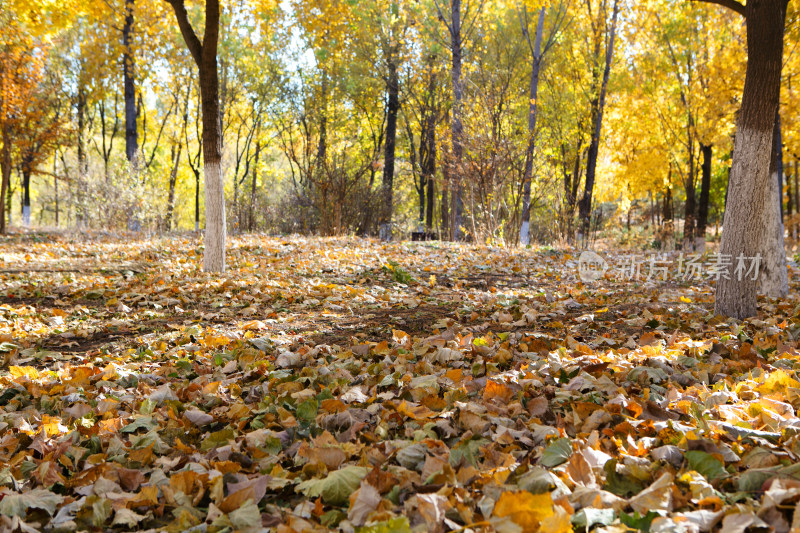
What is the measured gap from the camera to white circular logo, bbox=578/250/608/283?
7531 millimetres

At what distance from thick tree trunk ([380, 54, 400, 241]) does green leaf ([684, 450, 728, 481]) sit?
1234 cm

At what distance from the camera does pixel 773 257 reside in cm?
532

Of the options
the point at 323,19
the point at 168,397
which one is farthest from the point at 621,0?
the point at 168,397

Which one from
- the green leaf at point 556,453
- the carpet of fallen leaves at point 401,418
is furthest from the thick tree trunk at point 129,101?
the green leaf at point 556,453

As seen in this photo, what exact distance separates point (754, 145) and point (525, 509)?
402cm

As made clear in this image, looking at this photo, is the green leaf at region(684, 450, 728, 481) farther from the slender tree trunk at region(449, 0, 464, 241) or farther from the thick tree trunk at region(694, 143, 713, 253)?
the thick tree trunk at region(694, 143, 713, 253)

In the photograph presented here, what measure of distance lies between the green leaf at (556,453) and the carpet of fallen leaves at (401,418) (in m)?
0.01

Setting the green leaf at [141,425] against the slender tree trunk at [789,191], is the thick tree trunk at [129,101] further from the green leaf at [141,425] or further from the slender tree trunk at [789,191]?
Result: the slender tree trunk at [789,191]

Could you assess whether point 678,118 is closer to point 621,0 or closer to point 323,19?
point 621,0

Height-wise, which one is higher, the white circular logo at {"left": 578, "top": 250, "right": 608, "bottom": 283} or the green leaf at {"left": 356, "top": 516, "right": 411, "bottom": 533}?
the white circular logo at {"left": 578, "top": 250, "right": 608, "bottom": 283}

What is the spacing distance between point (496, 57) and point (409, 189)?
12.1 meters

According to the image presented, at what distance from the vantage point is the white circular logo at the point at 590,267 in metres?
7.53

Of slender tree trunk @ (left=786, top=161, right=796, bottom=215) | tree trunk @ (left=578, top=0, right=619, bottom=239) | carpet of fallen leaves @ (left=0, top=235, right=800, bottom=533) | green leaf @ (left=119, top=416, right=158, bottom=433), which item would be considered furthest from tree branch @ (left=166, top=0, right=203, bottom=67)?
slender tree trunk @ (left=786, top=161, right=796, bottom=215)

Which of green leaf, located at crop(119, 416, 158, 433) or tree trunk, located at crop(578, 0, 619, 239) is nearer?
green leaf, located at crop(119, 416, 158, 433)
